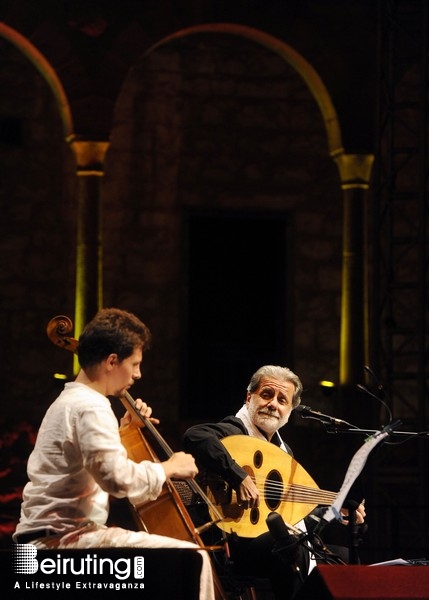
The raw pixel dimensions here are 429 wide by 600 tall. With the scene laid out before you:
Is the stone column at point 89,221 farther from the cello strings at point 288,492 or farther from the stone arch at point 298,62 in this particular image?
the cello strings at point 288,492

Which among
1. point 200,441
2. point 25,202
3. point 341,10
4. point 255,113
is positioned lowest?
point 200,441

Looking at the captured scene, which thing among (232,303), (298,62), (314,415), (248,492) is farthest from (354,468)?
(232,303)

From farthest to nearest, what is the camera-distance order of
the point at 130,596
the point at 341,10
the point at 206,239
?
the point at 206,239
the point at 341,10
the point at 130,596

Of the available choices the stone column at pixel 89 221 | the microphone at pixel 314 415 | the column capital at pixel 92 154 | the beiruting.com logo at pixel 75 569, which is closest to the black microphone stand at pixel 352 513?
the microphone at pixel 314 415

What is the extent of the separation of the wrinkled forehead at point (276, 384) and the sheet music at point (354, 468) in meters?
1.22

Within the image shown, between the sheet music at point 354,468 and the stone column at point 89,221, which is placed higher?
the stone column at point 89,221

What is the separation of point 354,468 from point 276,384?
4.51ft

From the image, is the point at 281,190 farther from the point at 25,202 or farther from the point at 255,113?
the point at 25,202

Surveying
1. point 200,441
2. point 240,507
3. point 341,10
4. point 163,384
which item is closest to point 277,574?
point 240,507

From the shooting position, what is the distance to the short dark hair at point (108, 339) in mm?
4457

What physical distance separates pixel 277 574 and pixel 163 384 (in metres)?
5.31

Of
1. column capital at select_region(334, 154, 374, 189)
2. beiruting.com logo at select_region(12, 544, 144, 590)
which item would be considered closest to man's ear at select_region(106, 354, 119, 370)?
beiruting.com logo at select_region(12, 544, 144, 590)

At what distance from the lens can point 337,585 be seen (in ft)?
13.9

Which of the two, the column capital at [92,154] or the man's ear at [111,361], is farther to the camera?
the column capital at [92,154]
